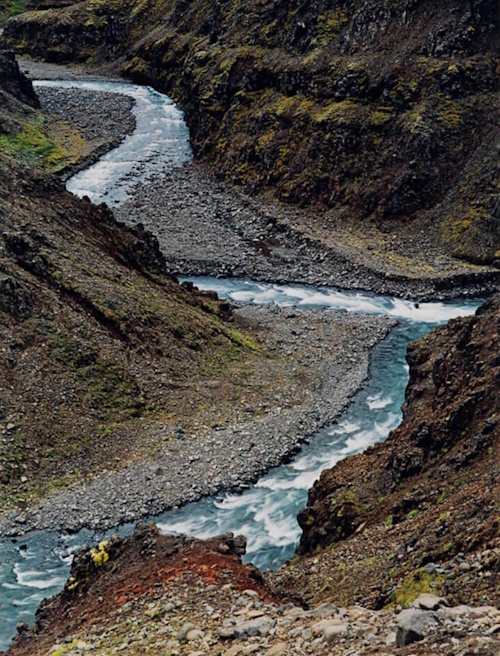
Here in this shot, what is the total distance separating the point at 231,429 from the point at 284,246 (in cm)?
3764

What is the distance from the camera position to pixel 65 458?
42.9 m

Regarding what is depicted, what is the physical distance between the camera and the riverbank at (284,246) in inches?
2894

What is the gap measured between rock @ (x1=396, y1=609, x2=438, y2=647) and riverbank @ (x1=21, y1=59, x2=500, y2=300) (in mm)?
57286

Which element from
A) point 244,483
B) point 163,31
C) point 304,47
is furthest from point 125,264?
point 163,31

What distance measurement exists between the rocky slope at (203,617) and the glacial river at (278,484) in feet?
23.6

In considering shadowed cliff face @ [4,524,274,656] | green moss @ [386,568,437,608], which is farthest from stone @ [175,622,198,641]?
green moss @ [386,568,437,608]

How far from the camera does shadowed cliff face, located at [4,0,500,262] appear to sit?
271ft

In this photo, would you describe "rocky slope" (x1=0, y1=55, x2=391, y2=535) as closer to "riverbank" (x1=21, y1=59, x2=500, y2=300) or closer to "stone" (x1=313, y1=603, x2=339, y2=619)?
"riverbank" (x1=21, y1=59, x2=500, y2=300)

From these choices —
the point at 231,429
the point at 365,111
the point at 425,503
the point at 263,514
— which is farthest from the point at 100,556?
the point at 365,111

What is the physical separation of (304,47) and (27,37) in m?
74.9

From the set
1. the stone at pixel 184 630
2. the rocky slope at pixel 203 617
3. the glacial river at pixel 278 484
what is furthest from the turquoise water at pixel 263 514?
the stone at pixel 184 630

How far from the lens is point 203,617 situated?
21156mm

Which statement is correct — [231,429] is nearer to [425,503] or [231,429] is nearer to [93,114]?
[425,503]

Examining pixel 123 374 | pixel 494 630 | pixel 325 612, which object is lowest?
pixel 123 374
